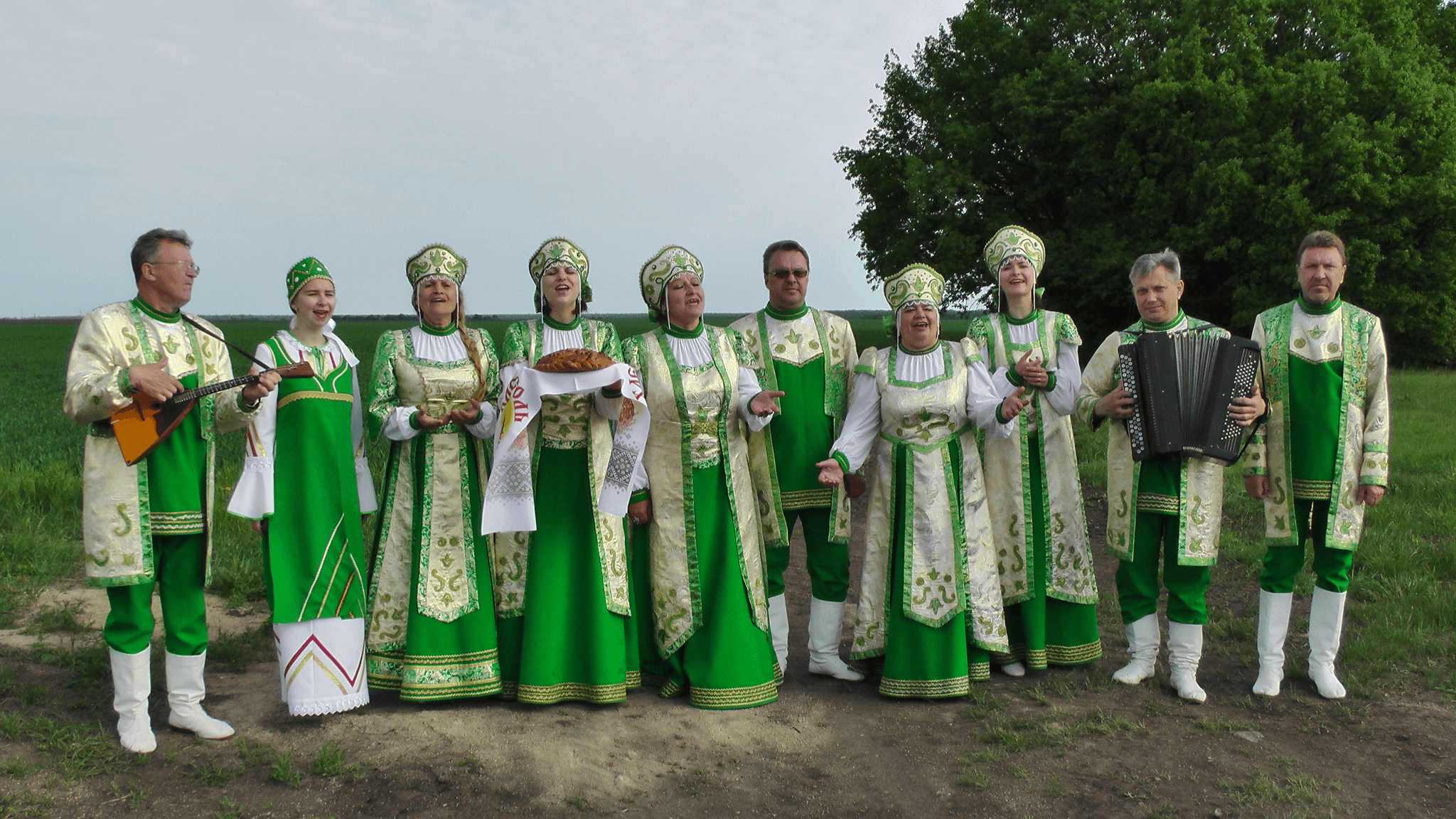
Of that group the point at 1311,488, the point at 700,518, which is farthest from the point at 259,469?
the point at 1311,488

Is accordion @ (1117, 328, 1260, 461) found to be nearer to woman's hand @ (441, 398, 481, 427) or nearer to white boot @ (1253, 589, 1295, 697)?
white boot @ (1253, 589, 1295, 697)

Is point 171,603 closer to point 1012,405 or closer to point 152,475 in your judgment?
point 152,475

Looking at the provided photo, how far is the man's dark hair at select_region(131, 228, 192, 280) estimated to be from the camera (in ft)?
14.0

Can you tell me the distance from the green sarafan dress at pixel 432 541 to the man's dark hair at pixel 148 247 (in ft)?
3.26

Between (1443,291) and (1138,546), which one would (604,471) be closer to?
(1138,546)

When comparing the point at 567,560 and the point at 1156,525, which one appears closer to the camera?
the point at 567,560

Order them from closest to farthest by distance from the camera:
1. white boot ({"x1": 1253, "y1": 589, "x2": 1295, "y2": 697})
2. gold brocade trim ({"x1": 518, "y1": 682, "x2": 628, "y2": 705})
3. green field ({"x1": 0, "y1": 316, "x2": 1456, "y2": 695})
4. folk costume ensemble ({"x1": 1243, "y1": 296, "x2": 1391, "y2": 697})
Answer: gold brocade trim ({"x1": 518, "y1": 682, "x2": 628, "y2": 705})
folk costume ensemble ({"x1": 1243, "y1": 296, "x2": 1391, "y2": 697})
white boot ({"x1": 1253, "y1": 589, "x2": 1295, "y2": 697})
green field ({"x1": 0, "y1": 316, "x2": 1456, "y2": 695})

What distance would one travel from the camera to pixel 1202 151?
19594 millimetres

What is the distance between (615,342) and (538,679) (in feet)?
5.53

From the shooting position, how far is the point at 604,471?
489cm

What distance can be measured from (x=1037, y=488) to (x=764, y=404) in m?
1.57

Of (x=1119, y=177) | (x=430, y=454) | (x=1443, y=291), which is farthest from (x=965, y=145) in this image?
(x=430, y=454)

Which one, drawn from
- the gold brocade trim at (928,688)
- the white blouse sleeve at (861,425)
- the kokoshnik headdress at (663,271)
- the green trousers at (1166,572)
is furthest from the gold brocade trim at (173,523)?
the green trousers at (1166,572)

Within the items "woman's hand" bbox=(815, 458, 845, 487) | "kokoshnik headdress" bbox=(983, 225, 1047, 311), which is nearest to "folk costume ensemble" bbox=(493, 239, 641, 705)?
"woman's hand" bbox=(815, 458, 845, 487)
